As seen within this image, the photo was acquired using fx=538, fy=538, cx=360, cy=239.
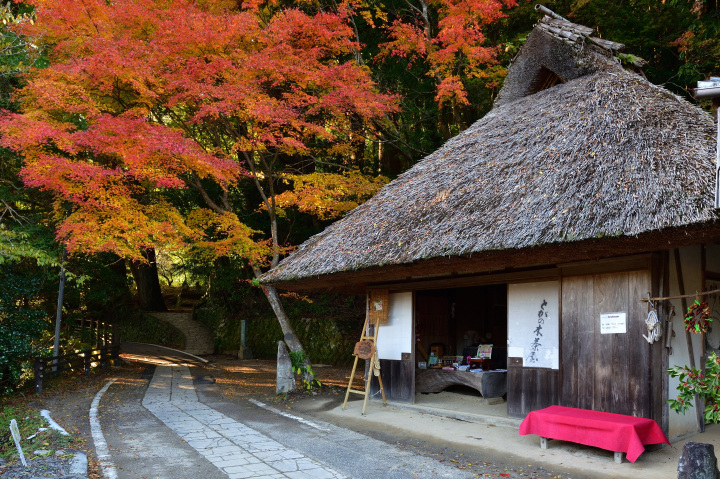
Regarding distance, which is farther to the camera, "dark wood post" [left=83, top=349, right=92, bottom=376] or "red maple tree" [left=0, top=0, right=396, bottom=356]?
"dark wood post" [left=83, top=349, right=92, bottom=376]

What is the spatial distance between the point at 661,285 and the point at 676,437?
1782 millimetres

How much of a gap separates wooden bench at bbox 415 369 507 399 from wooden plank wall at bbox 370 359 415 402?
0.48 meters

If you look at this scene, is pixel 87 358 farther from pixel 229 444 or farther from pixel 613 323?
pixel 613 323

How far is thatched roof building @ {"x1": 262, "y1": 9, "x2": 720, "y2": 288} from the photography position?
542 centimetres

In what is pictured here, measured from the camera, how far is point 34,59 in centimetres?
1034

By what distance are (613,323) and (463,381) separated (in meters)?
3.30

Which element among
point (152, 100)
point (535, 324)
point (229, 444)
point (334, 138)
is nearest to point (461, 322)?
point (535, 324)

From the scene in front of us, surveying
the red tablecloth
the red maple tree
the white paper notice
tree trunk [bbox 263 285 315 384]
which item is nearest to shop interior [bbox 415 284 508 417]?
tree trunk [bbox 263 285 315 384]

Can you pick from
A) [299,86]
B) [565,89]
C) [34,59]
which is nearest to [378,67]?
[299,86]

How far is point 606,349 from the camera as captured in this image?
6434 millimetres

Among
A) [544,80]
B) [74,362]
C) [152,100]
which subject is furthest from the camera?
[74,362]

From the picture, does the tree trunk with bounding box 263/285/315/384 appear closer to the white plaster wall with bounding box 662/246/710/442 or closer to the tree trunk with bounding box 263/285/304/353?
the tree trunk with bounding box 263/285/304/353

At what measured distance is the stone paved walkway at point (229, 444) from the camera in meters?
5.43

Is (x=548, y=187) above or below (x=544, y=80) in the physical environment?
below
